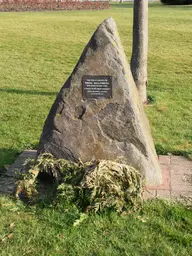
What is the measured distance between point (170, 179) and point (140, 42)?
375cm

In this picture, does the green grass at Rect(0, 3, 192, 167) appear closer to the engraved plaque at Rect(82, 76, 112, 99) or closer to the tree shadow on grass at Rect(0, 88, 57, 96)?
the tree shadow on grass at Rect(0, 88, 57, 96)

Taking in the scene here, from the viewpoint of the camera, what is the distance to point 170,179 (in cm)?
468

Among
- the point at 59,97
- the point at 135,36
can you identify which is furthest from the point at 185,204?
the point at 135,36

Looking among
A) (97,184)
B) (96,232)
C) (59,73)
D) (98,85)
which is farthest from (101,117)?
(59,73)

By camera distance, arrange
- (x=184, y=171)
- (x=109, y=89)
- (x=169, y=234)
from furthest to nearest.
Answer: (x=184, y=171) < (x=109, y=89) < (x=169, y=234)

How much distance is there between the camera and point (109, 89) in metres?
4.30

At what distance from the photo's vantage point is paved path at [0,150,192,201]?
438 cm

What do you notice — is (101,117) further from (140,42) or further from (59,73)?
(59,73)

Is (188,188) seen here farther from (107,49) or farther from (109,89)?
(107,49)

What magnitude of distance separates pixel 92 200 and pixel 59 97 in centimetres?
113

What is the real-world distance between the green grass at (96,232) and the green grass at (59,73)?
1506 millimetres

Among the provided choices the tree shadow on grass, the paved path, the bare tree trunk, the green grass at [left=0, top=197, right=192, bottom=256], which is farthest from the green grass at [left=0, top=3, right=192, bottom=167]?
the green grass at [left=0, top=197, right=192, bottom=256]

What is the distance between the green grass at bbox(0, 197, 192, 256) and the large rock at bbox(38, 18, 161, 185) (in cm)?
62

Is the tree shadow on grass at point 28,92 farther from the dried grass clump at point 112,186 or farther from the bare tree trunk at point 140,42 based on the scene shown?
the dried grass clump at point 112,186
